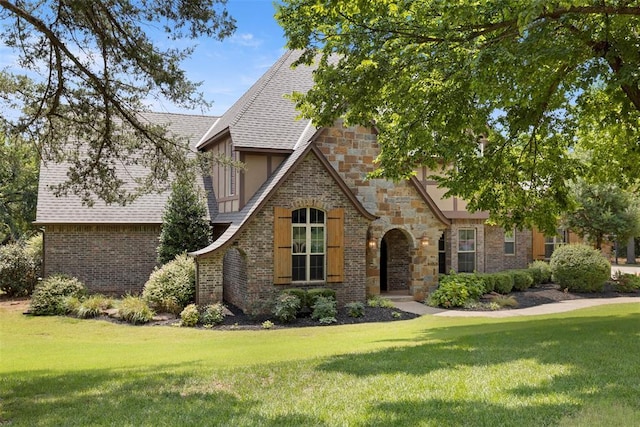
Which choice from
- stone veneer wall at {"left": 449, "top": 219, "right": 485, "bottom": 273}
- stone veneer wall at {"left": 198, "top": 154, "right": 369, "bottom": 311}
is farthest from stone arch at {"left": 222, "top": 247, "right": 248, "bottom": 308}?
stone veneer wall at {"left": 449, "top": 219, "right": 485, "bottom": 273}

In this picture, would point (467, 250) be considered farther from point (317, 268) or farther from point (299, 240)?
point (299, 240)

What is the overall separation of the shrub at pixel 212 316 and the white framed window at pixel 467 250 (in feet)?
38.9

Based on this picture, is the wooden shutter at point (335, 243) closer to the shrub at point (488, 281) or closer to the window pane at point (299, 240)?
the window pane at point (299, 240)

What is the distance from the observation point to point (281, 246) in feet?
56.7

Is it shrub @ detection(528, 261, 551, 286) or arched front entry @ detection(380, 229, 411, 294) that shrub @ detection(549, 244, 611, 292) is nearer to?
shrub @ detection(528, 261, 551, 286)

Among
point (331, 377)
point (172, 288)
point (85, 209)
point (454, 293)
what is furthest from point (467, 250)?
point (331, 377)

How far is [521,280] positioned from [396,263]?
590cm

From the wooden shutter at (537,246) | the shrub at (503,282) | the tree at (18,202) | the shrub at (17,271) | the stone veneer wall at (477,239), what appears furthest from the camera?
the tree at (18,202)

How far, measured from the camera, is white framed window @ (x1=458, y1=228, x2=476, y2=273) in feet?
78.7

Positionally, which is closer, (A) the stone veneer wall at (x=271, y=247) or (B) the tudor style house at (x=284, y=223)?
(A) the stone veneer wall at (x=271, y=247)

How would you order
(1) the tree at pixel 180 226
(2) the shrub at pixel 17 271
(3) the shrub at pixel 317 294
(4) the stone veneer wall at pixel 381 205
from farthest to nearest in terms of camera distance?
(2) the shrub at pixel 17 271
(1) the tree at pixel 180 226
(4) the stone veneer wall at pixel 381 205
(3) the shrub at pixel 317 294

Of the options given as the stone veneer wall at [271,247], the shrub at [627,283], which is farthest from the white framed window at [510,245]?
the stone veneer wall at [271,247]

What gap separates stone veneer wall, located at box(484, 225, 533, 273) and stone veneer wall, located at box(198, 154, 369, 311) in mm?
8654

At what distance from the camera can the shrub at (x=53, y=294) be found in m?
17.9
